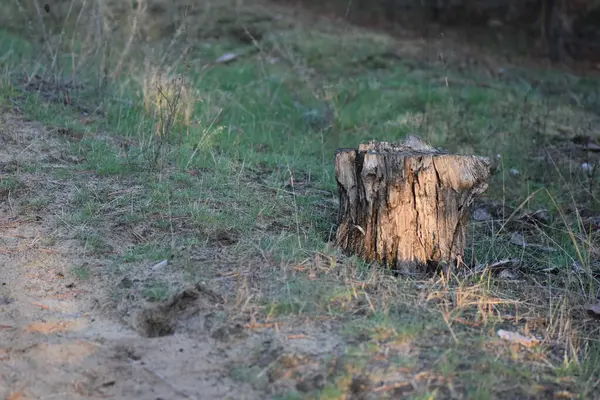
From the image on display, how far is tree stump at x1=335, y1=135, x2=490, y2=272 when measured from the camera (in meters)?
4.08

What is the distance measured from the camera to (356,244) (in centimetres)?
426

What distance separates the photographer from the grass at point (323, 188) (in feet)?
11.5

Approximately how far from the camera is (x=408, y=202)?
13.5 ft

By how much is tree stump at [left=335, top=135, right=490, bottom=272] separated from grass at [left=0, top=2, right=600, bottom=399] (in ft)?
0.58

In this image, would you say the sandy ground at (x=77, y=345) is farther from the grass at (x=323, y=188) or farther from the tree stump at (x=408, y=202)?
the tree stump at (x=408, y=202)

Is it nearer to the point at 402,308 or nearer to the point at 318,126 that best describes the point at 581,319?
the point at 402,308

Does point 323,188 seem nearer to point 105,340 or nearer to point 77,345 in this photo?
point 105,340

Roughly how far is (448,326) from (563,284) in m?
1.17

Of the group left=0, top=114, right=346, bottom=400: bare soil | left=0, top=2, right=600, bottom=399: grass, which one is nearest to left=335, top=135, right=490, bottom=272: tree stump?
left=0, top=2, right=600, bottom=399: grass

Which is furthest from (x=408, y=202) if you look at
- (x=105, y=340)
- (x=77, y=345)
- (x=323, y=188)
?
(x=77, y=345)

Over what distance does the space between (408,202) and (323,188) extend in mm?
1346

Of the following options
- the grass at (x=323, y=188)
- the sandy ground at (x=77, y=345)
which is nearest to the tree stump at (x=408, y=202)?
the grass at (x=323, y=188)

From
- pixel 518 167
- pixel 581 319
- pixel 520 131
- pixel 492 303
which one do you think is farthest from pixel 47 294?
pixel 520 131

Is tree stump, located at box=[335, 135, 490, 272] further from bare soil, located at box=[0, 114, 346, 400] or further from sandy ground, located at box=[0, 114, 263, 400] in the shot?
sandy ground, located at box=[0, 114, 263, 400]
